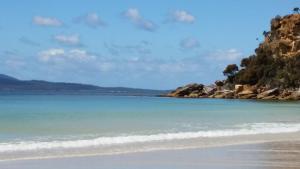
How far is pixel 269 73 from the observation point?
11825 centimetres

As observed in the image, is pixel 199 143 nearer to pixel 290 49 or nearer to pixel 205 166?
pixel 205 166

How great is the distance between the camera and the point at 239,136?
23672 mm

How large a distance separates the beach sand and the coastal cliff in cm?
8952

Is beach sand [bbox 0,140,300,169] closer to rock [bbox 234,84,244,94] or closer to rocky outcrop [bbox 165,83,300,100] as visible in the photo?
rocky outcrop [bbox 165,83,300,100]

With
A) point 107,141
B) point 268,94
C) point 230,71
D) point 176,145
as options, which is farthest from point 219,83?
point 176,145

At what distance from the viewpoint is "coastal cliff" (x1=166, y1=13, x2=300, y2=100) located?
111 meters

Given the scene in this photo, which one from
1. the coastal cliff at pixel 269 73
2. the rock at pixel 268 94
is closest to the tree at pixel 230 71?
the coastal cliff at pixel 269 73

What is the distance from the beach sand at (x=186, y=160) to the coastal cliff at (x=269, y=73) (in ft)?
294

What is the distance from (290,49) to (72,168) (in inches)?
4588

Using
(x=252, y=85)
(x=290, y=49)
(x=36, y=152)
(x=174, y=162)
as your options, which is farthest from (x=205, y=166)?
(x=290, y=49)

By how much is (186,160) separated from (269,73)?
106 meters

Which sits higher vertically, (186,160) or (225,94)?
(225,94)

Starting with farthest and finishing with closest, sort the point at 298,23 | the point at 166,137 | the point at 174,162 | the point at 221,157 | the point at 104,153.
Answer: the point at 298,23
the point at 166,137
the point at 104,153
the point at 221,157
the point at 174,162

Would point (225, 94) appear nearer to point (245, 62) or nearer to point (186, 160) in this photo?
point (245, 62)
